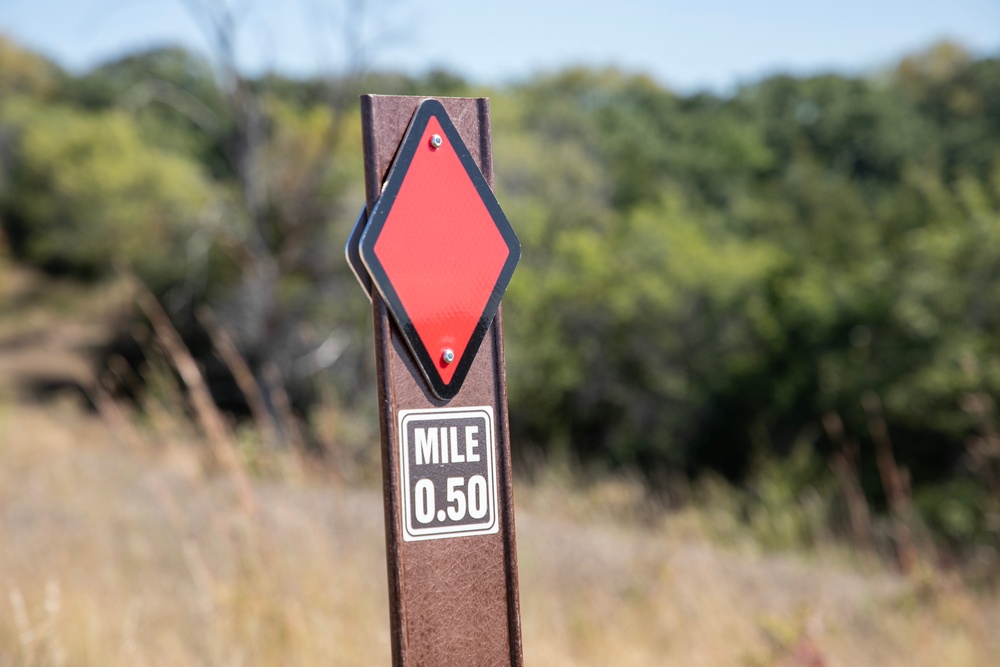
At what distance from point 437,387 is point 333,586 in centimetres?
192

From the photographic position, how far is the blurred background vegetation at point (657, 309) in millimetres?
12109

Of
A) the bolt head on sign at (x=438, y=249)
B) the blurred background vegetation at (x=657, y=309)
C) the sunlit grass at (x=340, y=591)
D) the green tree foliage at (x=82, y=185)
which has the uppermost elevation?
the green tree foliage at (x=82, y=185)

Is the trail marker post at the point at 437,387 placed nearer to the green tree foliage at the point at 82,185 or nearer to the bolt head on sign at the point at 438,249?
the bolt head on sign at the point at 438,249

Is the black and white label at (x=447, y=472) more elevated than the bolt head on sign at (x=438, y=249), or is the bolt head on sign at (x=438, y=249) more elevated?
the bolt head on sign at (x=438, y=249)

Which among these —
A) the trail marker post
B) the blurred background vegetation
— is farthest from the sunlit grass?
the trail marker post

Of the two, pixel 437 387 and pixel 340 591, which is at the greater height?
pixel 437 387

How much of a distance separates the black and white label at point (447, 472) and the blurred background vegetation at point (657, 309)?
1.82 meters

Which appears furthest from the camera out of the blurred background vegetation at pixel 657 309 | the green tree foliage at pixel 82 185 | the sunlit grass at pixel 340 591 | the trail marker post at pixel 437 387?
the green tree foliage at pixel 82 185

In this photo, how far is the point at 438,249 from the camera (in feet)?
4.36

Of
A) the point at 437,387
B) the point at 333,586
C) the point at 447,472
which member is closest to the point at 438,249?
the point at 437,387

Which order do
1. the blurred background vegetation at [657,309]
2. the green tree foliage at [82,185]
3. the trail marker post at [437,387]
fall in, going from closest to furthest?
the trail marker post at [437,387], the blurred background vegetation at [657,309], the green tree foliage at [82,185]

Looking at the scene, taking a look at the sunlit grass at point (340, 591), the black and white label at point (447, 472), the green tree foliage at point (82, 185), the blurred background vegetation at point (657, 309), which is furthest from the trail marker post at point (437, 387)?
the green tree foliage at point (82, 185)

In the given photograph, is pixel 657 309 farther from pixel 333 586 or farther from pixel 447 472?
pixel 447 472

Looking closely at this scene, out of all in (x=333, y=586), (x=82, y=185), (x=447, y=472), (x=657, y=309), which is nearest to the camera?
(x=447, y=472)
